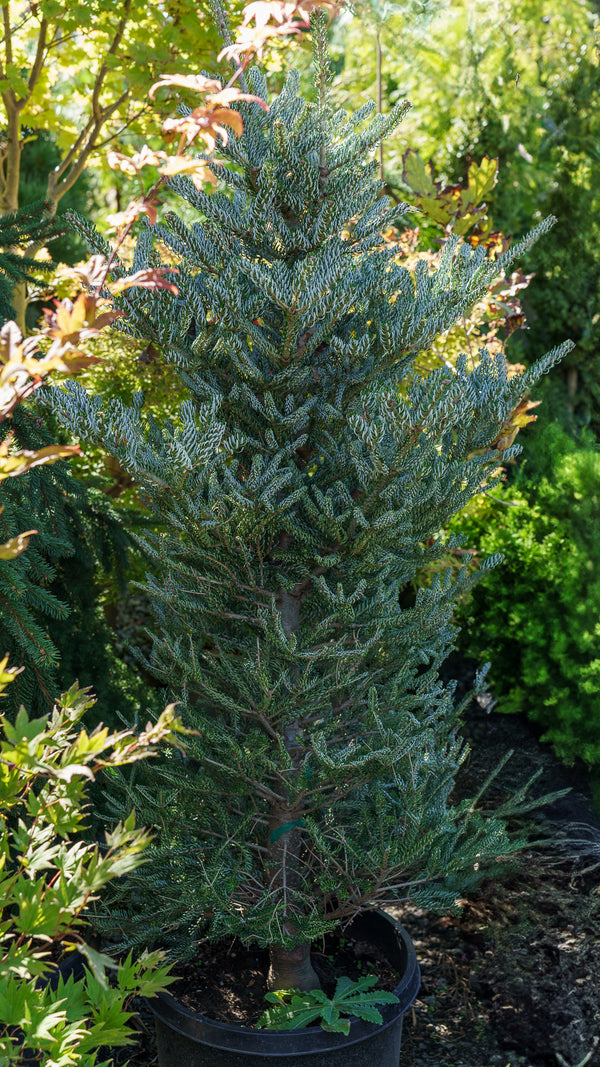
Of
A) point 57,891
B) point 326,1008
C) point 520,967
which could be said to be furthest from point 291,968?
point 57,891

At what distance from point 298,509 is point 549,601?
1964 mm

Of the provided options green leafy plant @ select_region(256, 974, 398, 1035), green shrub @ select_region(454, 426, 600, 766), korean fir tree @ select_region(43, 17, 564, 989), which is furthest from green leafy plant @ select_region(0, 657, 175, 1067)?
green shrub @ select_region(454, 426, 600, 766)

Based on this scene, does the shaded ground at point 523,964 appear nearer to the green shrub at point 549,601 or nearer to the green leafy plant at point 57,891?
the green shrub at point 549,601

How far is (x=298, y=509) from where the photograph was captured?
2.04m

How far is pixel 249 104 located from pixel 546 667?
2.57 m

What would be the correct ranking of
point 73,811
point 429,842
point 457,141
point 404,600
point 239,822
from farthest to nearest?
point 457,141, point 404,600, point 239,822, point 429,842, point 73,811

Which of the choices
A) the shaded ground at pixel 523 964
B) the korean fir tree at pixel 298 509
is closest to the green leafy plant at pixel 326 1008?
the korean fir tree at pixel 298 509

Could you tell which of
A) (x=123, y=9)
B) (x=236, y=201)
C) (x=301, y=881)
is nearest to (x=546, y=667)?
(x=301, y=881)

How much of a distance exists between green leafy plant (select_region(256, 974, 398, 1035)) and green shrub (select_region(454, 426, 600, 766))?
167 cm

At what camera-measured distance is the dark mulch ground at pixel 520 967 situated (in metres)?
2.38

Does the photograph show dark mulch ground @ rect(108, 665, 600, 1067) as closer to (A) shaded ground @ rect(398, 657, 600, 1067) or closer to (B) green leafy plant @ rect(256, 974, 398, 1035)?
(A) shaded ground @ rect(398, 657, 600, 1067)

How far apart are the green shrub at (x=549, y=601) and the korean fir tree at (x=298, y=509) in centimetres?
146

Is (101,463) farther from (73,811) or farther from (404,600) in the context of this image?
(73,811)

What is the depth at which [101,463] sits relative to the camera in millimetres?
3881
